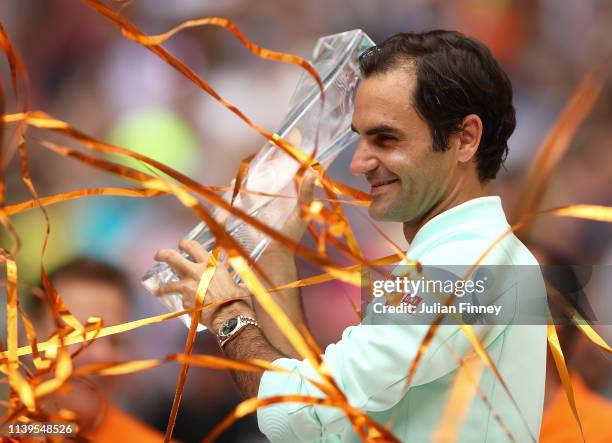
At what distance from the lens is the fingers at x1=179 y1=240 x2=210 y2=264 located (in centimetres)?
105

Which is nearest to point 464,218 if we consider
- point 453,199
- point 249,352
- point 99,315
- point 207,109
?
point 453,199

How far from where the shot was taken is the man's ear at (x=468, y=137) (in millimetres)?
1011

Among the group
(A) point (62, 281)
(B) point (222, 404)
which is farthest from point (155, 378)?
(A) point (62, 281)

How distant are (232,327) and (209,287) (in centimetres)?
6

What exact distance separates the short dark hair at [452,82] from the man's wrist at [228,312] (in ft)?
0.96

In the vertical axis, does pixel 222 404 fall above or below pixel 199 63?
below

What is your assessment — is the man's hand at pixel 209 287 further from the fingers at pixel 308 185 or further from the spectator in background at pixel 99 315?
the spectator in background at pixel 99 315

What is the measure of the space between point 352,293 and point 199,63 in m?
0.71

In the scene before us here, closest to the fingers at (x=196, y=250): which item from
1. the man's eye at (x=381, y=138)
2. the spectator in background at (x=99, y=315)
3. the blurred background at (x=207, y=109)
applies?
the man's eye at (x=381, y=138)

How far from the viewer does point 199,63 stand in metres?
2.19

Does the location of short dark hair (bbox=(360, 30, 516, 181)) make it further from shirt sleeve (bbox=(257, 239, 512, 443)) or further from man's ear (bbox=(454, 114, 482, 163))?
shirt sleeve (bbox=(257, 239, 512, 443))

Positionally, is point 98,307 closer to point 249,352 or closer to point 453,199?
point 249,352

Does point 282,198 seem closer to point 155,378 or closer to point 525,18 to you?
point 155,378

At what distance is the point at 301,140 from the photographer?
3.78 feet
